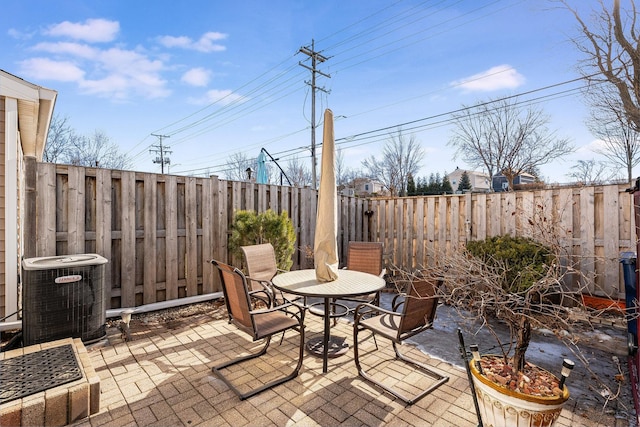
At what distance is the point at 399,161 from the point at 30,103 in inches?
Answer: 822

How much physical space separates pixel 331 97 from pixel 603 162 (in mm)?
14838

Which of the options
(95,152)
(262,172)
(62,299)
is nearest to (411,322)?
(62,299)

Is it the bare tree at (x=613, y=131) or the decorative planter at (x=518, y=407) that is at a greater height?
the bare tree at (x=613, y=131)

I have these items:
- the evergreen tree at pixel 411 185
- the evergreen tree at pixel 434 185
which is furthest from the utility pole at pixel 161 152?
the evergreen tree at pixel 434 185

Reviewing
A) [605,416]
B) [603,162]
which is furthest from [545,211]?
[603,162]

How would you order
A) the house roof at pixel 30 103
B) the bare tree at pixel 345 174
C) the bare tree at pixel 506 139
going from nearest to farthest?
1. the house roof at pixel 30 103
2. the bare tree at pixel 506 139
3. the bare tree at pixel 345 174

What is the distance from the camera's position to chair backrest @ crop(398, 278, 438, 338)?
2383 millimetres

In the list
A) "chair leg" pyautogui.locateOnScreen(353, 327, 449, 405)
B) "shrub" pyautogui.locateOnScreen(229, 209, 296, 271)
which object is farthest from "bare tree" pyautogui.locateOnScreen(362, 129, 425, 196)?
"chair leg" pyautogui.locateOnScreen(353, 327, 449, 405)

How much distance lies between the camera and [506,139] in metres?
17.8

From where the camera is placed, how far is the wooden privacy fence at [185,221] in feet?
12.2

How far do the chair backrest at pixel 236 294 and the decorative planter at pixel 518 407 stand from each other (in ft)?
5.76

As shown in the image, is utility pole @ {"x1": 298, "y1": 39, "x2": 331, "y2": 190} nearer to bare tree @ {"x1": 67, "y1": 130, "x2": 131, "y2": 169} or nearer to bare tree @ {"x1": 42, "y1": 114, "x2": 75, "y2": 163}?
bare tree @ {"x1": 67, "y1": 130, "x2": 131, "y2": 169}

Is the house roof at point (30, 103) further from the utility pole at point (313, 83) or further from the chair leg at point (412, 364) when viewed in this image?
the utility pole at point (313, 83)

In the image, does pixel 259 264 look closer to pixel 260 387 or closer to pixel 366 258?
pixel 366 258
